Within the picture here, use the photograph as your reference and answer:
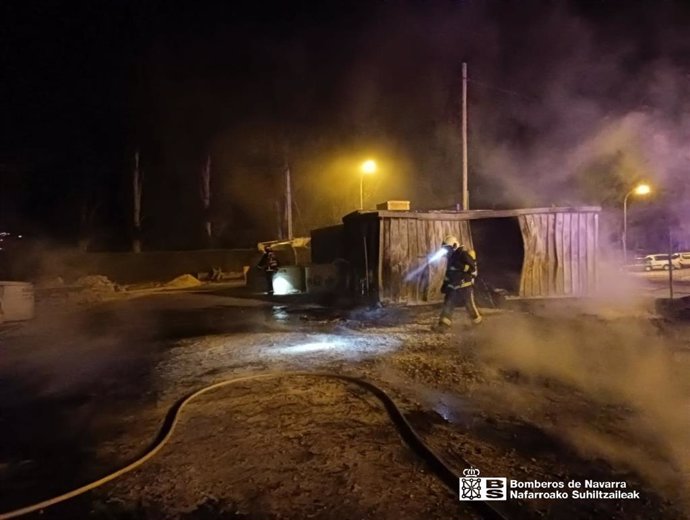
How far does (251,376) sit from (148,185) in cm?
3060

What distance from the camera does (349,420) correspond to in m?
4.49

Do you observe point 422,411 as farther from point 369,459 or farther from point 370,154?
point 370,154

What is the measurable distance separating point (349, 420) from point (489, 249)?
890 cm

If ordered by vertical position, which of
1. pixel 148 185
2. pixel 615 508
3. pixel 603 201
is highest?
pixel 148 185

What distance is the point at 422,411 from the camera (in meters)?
4.69

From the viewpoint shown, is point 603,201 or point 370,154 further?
point 370,154

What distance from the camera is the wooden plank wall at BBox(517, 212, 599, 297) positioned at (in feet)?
39.5

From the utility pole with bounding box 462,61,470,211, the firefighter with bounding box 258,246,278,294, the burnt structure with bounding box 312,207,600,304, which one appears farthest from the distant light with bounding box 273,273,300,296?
the utility pole with bounding box 462,61,470,211

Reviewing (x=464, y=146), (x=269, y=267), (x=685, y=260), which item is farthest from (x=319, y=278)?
(x=685, y=260)

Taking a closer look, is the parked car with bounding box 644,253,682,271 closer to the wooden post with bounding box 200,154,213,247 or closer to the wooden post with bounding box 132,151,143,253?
the wooden post with bounding box 200,154,213,247

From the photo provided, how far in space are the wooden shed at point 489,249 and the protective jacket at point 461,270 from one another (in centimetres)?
294

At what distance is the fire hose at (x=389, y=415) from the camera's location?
3000 millimetres

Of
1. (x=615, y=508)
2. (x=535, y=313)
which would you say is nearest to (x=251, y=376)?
(x=615, y=508)

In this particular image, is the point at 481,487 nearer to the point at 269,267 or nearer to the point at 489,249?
the point at 489,249
